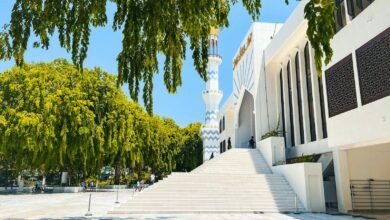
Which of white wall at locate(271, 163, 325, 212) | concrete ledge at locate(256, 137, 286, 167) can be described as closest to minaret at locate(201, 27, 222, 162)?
concrete ledge at locate(256, 137, 286, 167)

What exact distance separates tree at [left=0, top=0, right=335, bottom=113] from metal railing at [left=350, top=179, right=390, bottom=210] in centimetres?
1185

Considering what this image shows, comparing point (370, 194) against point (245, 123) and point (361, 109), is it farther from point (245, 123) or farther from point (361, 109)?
point (245, 123)

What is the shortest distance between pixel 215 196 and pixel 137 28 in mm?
11916

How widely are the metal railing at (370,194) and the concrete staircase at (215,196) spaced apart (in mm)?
2339

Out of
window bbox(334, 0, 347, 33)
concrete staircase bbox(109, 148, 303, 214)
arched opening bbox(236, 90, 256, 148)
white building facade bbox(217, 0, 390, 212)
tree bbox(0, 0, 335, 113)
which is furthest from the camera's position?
arched opening bbox(236, 90, 256, 148)

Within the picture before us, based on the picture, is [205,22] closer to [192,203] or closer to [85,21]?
[85,21]

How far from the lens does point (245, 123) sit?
107 ft

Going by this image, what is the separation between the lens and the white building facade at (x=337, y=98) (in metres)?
11.5

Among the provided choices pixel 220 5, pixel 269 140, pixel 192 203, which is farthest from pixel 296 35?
pixel 220 5

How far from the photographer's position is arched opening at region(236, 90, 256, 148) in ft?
105

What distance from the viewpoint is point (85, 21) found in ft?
17.2

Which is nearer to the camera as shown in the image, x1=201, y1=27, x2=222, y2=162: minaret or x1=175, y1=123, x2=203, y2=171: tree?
x1=201, y1=27, x2=222, y2=162: minaret

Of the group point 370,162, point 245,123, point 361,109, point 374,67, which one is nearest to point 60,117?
point 245,123

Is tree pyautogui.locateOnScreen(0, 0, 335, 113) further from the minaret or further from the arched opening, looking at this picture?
the minaret
